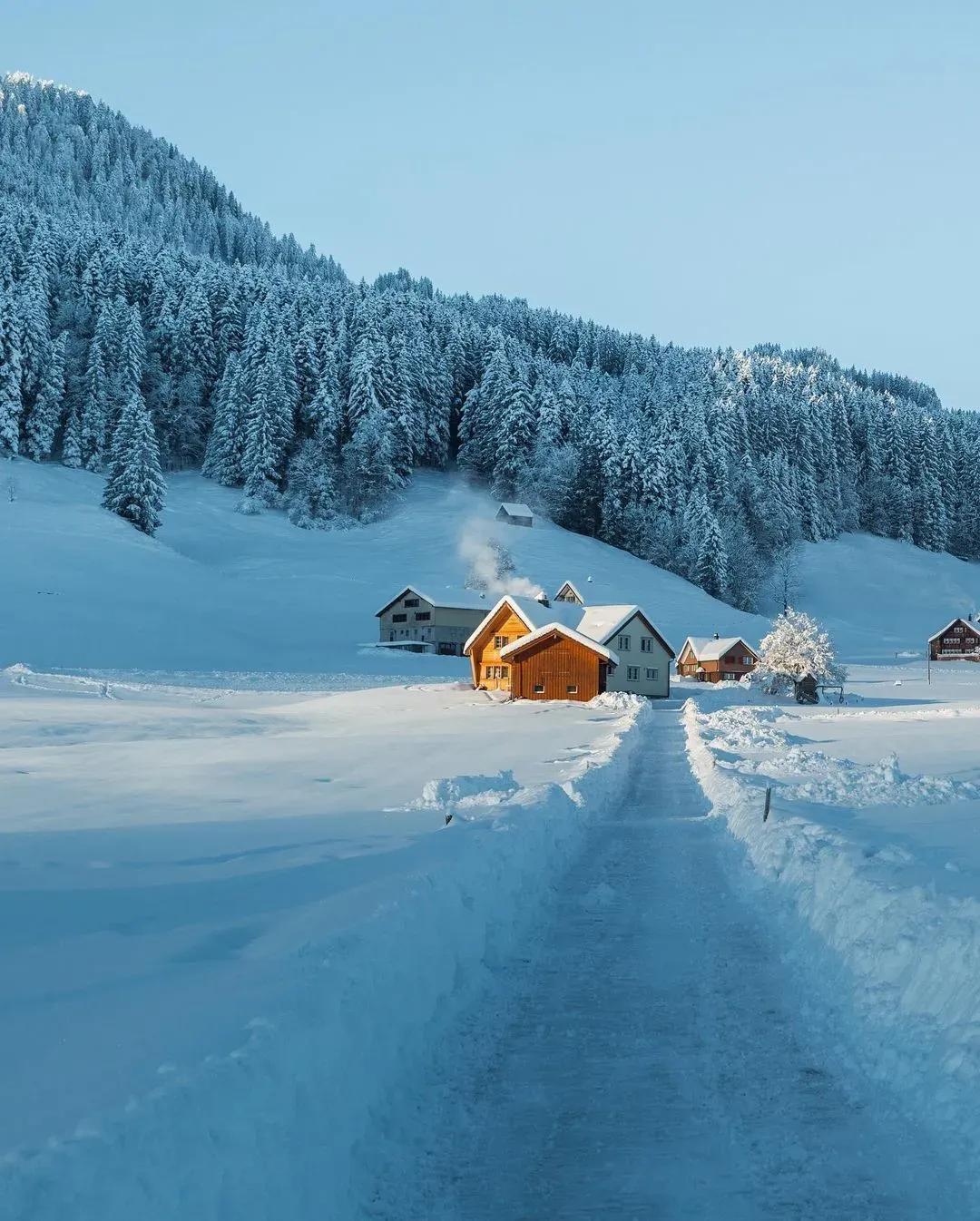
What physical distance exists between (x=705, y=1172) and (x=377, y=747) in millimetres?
22197

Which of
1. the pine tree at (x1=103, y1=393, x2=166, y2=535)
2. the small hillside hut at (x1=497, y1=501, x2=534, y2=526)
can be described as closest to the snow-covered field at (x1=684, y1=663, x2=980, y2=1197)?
the pine tree at (x1=103, y1=393, x2=166, y2=535)

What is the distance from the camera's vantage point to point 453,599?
85688 millimetres

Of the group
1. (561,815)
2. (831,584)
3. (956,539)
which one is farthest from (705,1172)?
(956,539)

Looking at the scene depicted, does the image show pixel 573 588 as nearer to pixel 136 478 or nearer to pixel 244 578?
pixel 244 578

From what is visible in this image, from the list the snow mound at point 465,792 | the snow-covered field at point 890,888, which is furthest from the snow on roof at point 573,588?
the snow mound at point 465,792

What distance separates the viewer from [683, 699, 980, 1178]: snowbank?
19.6 feet

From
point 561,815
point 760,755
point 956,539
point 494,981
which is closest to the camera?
point 494,981

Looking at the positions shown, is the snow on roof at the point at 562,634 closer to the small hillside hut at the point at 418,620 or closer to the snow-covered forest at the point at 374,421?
the small hillside hut at the point at 418,620

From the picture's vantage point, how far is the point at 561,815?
14812mm

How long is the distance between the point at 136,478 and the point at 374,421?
3434cm

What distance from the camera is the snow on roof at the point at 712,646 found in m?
85.9

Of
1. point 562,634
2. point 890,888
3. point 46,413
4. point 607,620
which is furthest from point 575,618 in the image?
point 46,413

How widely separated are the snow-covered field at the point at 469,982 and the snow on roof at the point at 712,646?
63406 mm

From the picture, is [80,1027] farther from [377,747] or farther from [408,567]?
[408,567]
